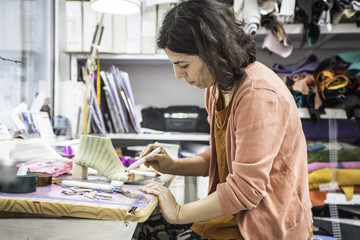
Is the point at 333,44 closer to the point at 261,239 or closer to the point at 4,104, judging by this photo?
the point at 261,239

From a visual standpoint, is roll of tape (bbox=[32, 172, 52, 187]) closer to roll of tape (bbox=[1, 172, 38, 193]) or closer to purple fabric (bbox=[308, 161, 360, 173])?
roll of tape (bbox=[1, 172, 38, 193])

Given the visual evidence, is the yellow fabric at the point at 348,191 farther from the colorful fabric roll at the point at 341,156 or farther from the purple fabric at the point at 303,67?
the purple fabric at the point at 303,67

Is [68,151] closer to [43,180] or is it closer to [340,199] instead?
[43,180]

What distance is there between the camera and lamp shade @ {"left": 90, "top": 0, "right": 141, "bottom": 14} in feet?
4.00

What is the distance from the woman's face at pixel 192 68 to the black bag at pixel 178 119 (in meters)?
0.83

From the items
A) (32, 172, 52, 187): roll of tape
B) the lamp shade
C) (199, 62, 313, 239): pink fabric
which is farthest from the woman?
the lamp shade

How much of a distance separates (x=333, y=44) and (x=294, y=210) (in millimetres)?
1385

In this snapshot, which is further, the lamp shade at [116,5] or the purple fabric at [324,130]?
the purple fabric at [324,130]

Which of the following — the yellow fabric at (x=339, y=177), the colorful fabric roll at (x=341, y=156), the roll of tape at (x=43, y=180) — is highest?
the roll of tape at (x=43, y=180)

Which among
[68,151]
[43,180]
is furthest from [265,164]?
[68,151]

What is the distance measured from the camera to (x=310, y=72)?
1.55m

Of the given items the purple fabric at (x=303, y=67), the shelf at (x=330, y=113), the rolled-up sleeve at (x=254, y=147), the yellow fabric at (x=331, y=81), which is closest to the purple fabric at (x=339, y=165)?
the shelf at (x=330, y=113)

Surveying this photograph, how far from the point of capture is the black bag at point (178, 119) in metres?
1.72

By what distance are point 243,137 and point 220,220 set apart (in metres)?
0.32
